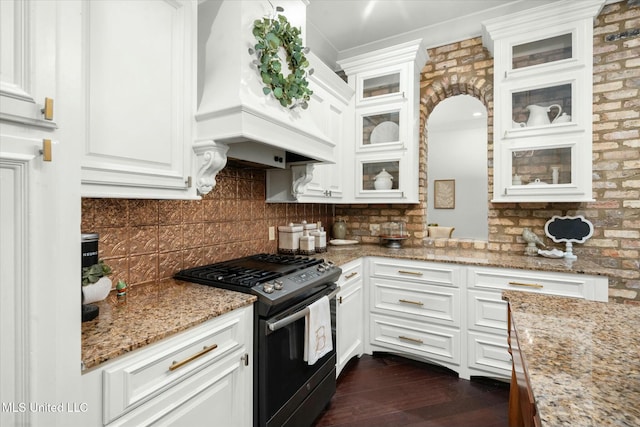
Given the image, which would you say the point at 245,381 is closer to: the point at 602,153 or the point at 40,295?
the point at 40,295

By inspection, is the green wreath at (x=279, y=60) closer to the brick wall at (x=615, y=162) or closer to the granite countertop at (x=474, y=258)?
the granite countertop at (x=474, y=258)

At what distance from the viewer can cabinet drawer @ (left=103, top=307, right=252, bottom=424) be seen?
906mm

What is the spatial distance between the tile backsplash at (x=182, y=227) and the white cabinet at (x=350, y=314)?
25.6 inches

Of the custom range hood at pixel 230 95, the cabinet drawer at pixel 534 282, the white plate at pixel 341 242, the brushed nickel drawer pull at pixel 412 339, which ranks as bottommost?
the brushed nickel drawer pull at pixel 412 339

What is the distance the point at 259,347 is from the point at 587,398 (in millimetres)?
1158

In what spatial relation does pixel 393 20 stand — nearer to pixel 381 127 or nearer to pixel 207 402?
pixel 381 127

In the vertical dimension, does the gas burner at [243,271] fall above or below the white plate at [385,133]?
below

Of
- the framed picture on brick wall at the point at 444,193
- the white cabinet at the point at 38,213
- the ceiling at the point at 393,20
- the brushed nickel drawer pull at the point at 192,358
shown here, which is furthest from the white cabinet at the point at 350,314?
the framed picture on brick wall at the point at 444,193

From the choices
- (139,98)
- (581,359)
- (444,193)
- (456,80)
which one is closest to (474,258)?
(456,80)

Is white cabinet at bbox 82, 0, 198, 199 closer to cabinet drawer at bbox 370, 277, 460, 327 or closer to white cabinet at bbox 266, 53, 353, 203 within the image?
white cabinet at bbox 266, 53, 353, 203

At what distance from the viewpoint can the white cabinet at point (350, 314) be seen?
2273mm

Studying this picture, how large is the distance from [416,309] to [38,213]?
96.8 inches

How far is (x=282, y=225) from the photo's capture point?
2645 millimetres

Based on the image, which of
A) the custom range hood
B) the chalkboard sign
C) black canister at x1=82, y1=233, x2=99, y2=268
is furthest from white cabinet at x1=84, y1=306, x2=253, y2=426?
the chalkboard sign
